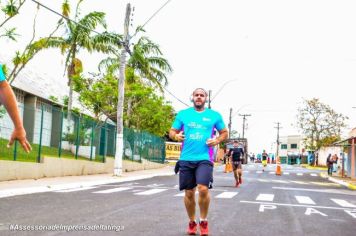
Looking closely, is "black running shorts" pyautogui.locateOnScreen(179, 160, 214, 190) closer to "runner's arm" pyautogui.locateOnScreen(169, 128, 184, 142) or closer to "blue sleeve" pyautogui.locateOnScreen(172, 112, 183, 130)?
"runner's arm" pyautogui.locateOnScreen(169, 128, 184, 142)

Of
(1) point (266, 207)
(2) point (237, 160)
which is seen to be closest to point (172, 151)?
(2) point (237, 160)

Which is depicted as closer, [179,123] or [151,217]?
[179,123]

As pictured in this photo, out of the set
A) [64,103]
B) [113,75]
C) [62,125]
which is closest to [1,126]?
[62,125]

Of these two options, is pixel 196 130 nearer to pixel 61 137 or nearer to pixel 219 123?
pixel 219 123

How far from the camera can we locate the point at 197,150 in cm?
728

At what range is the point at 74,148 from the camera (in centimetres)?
2344

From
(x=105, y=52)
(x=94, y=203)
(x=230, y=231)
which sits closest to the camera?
(x=230, y=231)

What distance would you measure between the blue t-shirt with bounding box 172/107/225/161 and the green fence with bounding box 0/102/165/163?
33.1 ft

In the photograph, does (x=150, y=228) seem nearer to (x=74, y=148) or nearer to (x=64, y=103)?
(x=74, y=148)

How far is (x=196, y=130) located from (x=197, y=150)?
0.28 metres

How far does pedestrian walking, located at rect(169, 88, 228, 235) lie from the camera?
23.6ft

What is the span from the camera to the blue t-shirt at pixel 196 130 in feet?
23.9

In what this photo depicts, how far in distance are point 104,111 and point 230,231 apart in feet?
95.0

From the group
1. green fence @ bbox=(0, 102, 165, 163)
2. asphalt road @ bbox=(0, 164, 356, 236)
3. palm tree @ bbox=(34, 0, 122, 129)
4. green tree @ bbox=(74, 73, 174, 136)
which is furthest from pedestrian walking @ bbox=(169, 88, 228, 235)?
green tree @ bbox=(74, 73, 174, 136)
